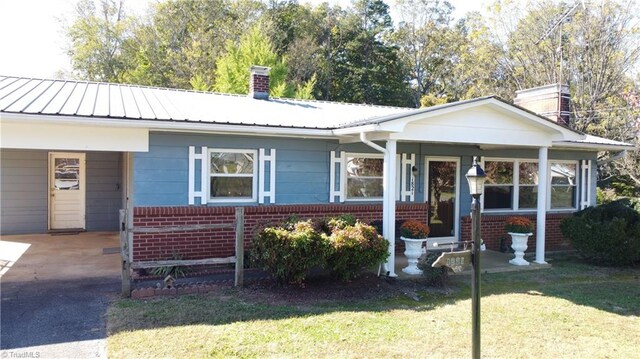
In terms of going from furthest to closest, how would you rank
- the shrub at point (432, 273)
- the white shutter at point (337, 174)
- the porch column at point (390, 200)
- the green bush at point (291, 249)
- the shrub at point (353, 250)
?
the white shutter at point (337, 174)
the porch column at point (390, 200)
the shrub at point (432, 273)
the shrub at point (353, 250)
the green bush at point (291, 249)

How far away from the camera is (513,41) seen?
20438 millimetres

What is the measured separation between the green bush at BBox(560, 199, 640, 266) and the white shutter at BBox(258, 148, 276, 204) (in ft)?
21.5

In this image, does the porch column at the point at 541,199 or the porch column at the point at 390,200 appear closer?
the porch column at the point at 390,200

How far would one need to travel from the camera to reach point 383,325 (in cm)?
561

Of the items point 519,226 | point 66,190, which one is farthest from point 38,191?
point 519,226

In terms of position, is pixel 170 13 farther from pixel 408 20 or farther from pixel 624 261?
pixel 624 261

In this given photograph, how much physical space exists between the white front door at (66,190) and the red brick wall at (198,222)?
19.1ft

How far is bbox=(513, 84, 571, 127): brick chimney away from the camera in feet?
39.7

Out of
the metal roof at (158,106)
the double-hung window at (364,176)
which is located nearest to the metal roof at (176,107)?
the metal roof at (158,106)

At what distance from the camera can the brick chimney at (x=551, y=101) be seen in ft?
39.7

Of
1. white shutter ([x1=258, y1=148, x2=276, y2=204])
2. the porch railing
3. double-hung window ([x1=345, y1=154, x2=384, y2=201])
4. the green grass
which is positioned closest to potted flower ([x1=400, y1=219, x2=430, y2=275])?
the green grass

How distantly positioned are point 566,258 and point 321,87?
22.2m

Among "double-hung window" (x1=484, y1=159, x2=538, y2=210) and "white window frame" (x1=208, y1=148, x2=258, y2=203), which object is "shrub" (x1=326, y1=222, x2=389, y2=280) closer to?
"white window frame" (x1=208, y1=148, x2=258, y2=203)

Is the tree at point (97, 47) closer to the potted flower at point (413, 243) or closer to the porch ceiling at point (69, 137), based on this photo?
the porch ceiling at point (69, 137)
